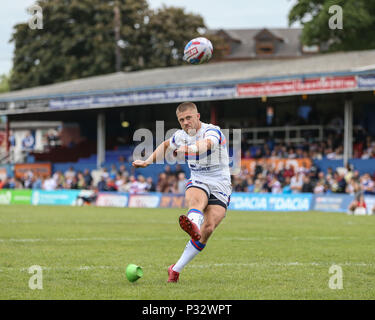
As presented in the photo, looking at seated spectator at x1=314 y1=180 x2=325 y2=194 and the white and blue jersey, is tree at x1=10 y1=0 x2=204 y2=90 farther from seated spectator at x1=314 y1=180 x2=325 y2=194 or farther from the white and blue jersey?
the white and blue jersey

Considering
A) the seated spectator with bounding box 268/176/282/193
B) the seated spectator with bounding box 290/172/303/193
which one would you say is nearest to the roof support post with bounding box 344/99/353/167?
the seated spectator with bounding box 290/172/303/193

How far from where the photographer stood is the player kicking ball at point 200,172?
781 cm

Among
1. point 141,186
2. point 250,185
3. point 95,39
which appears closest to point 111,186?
point 141,186

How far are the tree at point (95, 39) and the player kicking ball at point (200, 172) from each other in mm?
46382

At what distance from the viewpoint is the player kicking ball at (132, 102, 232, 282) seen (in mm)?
7812

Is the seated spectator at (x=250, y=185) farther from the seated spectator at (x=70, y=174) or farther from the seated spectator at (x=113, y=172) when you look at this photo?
the seated spectator at (x=70, y=174)

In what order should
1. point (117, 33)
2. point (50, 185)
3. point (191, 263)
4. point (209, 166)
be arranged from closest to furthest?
point (209, 166) → point (191, 263) → point (50, 185) → point (117, 33)

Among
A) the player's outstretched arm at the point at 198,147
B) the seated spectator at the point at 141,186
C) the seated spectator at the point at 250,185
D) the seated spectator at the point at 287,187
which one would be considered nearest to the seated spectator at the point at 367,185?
the seated spectator at the point at 287,187

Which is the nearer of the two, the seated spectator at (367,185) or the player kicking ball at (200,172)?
the player kicking ball at (200,172)

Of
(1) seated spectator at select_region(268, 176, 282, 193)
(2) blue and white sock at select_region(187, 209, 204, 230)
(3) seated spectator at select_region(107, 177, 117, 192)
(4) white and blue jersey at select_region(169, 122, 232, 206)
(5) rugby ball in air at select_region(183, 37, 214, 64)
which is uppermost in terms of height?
(5) rugby ball in air at select_region(183, 37, 214, 64)

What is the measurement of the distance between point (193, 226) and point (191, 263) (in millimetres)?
2402

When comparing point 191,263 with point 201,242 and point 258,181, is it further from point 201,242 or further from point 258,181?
point 258,181

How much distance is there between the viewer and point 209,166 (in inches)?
328
